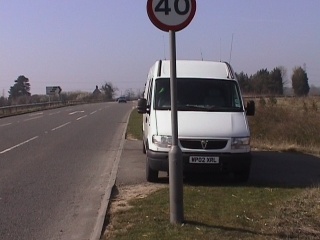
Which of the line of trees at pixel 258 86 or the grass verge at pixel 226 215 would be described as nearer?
the grass verge at pixel 226 215

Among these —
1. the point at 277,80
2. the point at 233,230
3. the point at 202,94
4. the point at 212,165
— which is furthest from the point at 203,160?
the point at 277,80

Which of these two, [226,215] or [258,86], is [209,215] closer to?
[226,215]

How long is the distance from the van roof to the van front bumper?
86.1 inches

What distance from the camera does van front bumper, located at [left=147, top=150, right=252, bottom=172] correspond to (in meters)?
10.3

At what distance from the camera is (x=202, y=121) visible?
10711mm

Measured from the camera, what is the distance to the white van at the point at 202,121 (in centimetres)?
1032

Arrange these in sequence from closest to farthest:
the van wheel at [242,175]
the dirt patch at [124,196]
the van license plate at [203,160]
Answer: the dirt patch at [124,196], the van license plate at [203,160], the van wheel at [242,175]

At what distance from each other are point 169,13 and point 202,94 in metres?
4.65

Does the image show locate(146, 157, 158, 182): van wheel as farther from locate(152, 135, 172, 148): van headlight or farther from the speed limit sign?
the speed limit sign

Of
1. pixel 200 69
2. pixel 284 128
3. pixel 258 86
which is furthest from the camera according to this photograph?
pixel 258 86

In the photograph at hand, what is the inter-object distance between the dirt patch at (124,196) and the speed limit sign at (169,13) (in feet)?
8.36

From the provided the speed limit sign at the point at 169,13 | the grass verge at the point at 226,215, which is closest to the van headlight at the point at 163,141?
the grass verge at the point at 226,215

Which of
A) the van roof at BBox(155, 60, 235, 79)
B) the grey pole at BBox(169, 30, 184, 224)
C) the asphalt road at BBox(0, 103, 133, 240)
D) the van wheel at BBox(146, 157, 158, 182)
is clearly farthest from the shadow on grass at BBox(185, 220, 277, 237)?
the van roof at BBox(155, 60, 235, 79)

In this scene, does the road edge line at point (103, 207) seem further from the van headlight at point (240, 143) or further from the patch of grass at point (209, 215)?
the van headlight at point (240, 143)
